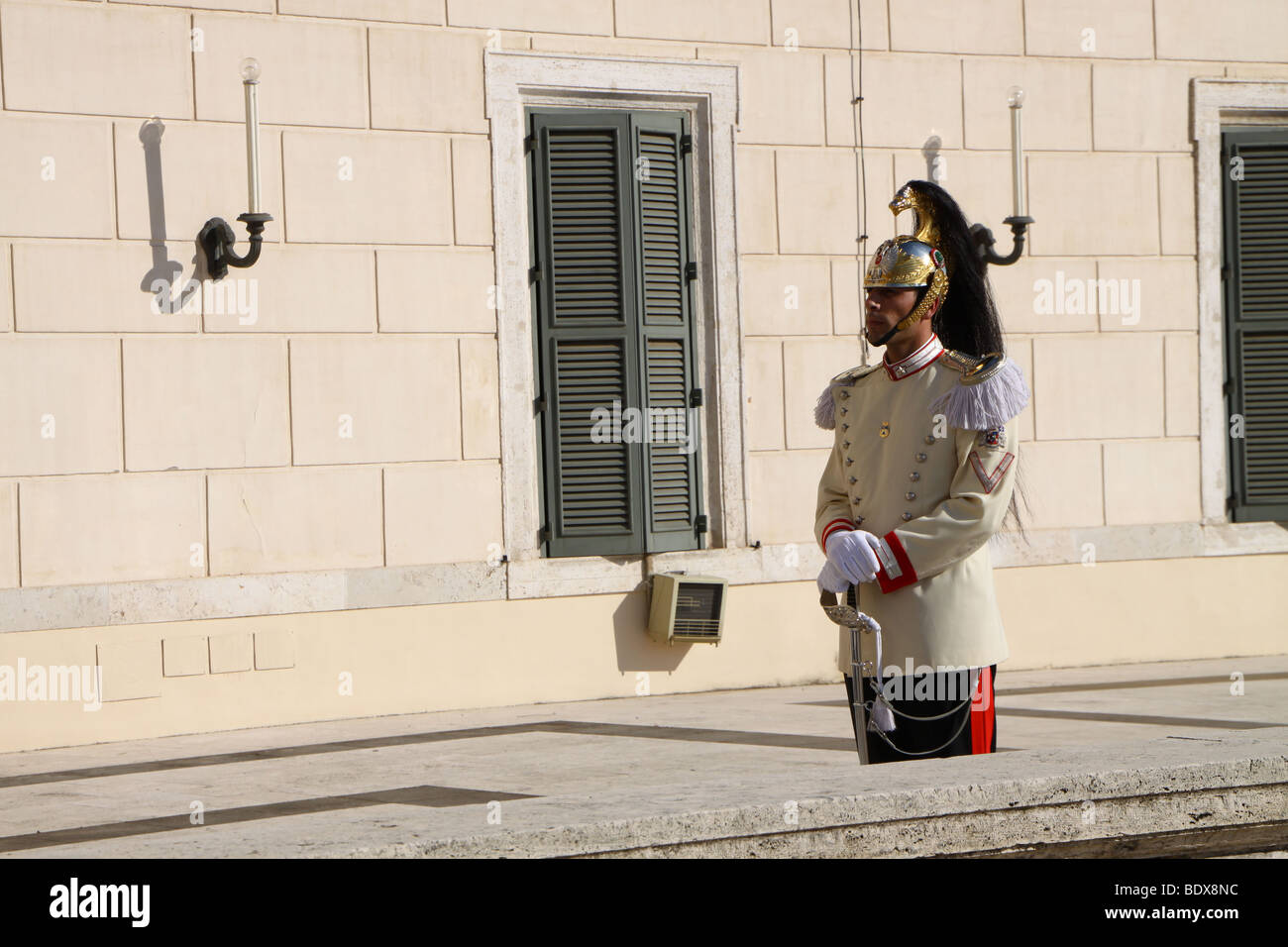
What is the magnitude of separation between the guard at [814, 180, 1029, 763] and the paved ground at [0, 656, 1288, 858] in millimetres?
287

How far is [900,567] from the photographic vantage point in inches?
158

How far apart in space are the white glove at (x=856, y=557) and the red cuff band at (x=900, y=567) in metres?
0.03

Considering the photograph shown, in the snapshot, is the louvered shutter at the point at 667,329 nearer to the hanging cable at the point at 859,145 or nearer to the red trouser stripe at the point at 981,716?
the hanging cable at the point at 859,145

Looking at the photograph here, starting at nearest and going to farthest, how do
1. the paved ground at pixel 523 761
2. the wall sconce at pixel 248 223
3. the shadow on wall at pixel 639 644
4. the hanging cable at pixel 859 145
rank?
the paved ground at pixel 523 761
the wall sconce at pixel 248 223
the shadow on wall at pixel 639 644
the hanging cable at pixel 859 145

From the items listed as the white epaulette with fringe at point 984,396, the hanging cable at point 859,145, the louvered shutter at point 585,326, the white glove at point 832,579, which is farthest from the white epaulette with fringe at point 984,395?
the hanging cable at point 859,145

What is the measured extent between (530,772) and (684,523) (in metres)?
2.77

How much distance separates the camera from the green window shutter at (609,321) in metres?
8.24

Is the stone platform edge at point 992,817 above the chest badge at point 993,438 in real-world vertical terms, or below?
below

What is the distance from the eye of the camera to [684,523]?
333 inches

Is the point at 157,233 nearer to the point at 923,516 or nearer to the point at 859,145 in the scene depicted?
the point at 859,145

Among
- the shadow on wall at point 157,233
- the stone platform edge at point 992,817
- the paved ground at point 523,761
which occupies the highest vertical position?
the shadow on wall at point 157,233

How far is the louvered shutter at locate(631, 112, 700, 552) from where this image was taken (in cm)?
839

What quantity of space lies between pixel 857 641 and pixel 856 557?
0.25 metres

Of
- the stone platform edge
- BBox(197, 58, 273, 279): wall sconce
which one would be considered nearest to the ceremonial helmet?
the stone platform edge
